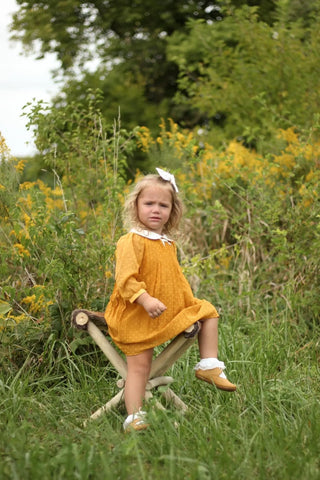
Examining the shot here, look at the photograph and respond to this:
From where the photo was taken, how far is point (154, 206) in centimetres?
334

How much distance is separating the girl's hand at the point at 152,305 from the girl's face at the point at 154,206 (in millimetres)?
426

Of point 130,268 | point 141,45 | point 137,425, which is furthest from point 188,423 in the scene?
point 141,45

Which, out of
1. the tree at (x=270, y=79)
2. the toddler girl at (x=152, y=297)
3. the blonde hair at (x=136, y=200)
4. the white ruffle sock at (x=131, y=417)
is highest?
the blonde hair at (x=136, y=200)

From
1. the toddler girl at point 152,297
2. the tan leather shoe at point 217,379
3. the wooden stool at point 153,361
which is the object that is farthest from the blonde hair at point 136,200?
the tan leather shoe at point 217,379

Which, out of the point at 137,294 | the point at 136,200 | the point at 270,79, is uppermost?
the point at 136,200

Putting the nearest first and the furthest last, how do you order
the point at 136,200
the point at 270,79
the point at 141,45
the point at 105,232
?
the point at 136,200 < the point at 105,232 < the point at 270,79 < the point at 141,45

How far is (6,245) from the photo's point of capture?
4383mm

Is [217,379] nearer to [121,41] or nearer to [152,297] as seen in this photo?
[152,297]

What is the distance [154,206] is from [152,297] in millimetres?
480

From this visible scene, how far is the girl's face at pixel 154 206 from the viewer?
333 cm

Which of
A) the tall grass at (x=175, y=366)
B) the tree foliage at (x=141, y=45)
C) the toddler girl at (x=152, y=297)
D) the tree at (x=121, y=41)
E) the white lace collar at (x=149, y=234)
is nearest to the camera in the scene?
the tall grass at (x=175, y=366)

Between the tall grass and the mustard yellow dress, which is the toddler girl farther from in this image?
the tall grass

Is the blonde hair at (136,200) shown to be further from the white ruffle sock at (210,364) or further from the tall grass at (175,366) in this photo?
the white ruffle sock at (210,364)

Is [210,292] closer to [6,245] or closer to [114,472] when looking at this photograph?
[6,245]
